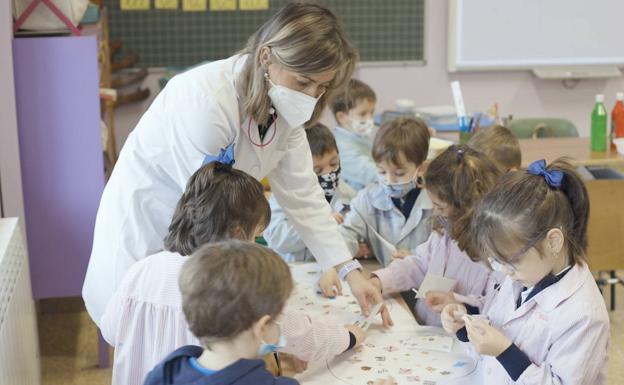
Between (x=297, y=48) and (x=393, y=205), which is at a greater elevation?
(x=297, y=48)

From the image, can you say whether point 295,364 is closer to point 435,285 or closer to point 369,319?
point 369,319

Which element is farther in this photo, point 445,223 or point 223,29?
point 223,29

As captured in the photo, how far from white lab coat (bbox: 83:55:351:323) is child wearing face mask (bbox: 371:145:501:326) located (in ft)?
0.70

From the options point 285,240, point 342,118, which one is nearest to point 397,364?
point 285,240

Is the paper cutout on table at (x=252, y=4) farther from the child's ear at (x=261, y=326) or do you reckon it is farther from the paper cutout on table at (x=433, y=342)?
the child's ear at (x=261, y=326)

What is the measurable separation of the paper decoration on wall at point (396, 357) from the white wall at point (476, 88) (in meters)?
3.29

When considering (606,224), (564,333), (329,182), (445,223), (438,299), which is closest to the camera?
(564,333)

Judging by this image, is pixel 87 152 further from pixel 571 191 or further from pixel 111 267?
pixel 571 191

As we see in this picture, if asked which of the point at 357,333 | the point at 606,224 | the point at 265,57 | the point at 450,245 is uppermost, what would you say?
the point at 265,57

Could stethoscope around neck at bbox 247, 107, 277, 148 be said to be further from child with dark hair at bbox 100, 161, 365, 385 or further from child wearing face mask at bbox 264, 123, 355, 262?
child wearing face mask at bbox 264, 123, 355, 262

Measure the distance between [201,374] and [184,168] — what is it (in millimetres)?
675

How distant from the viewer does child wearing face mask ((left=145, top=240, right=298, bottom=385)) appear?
127cm

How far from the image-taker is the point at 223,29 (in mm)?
5125

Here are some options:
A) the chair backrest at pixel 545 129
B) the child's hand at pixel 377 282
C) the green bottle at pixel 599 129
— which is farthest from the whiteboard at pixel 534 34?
the child's hand at pixel 377 282
